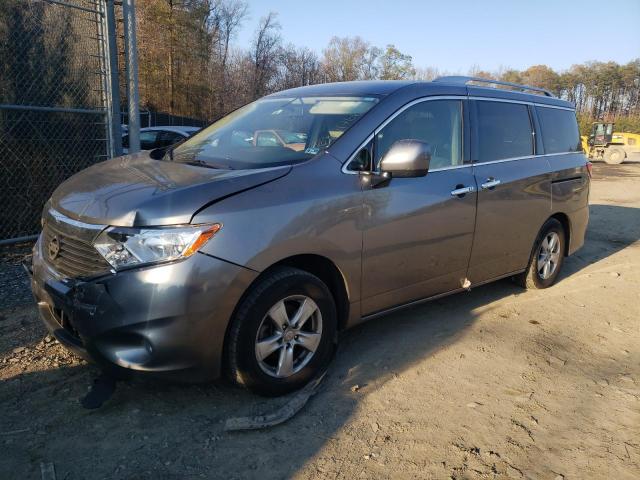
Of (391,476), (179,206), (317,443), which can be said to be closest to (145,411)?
(317,443)

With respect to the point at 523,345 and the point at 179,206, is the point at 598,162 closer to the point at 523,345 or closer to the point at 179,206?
the point at 523,345

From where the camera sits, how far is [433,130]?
4059mm

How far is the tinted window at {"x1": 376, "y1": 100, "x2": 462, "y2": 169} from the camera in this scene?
3703 millimetres

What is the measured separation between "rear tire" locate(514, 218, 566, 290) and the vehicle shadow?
6.30 feet

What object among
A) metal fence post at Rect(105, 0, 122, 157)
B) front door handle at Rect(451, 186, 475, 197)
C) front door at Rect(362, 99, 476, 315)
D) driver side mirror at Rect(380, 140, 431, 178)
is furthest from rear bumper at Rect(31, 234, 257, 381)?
metal fence post at Rect(105, 0, 122, 157)

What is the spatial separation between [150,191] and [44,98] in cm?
444

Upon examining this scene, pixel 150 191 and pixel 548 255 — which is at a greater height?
pixel 150 191

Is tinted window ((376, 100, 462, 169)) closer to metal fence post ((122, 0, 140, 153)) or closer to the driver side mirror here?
the driver side mirror

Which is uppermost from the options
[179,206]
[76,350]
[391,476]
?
[179,206]

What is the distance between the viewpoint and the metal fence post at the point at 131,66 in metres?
6.20

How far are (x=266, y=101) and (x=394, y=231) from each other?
1.67m

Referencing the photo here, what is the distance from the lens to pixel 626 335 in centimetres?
448

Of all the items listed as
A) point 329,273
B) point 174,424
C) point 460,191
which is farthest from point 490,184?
point 174,424

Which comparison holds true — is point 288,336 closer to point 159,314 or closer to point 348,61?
point 159,314
